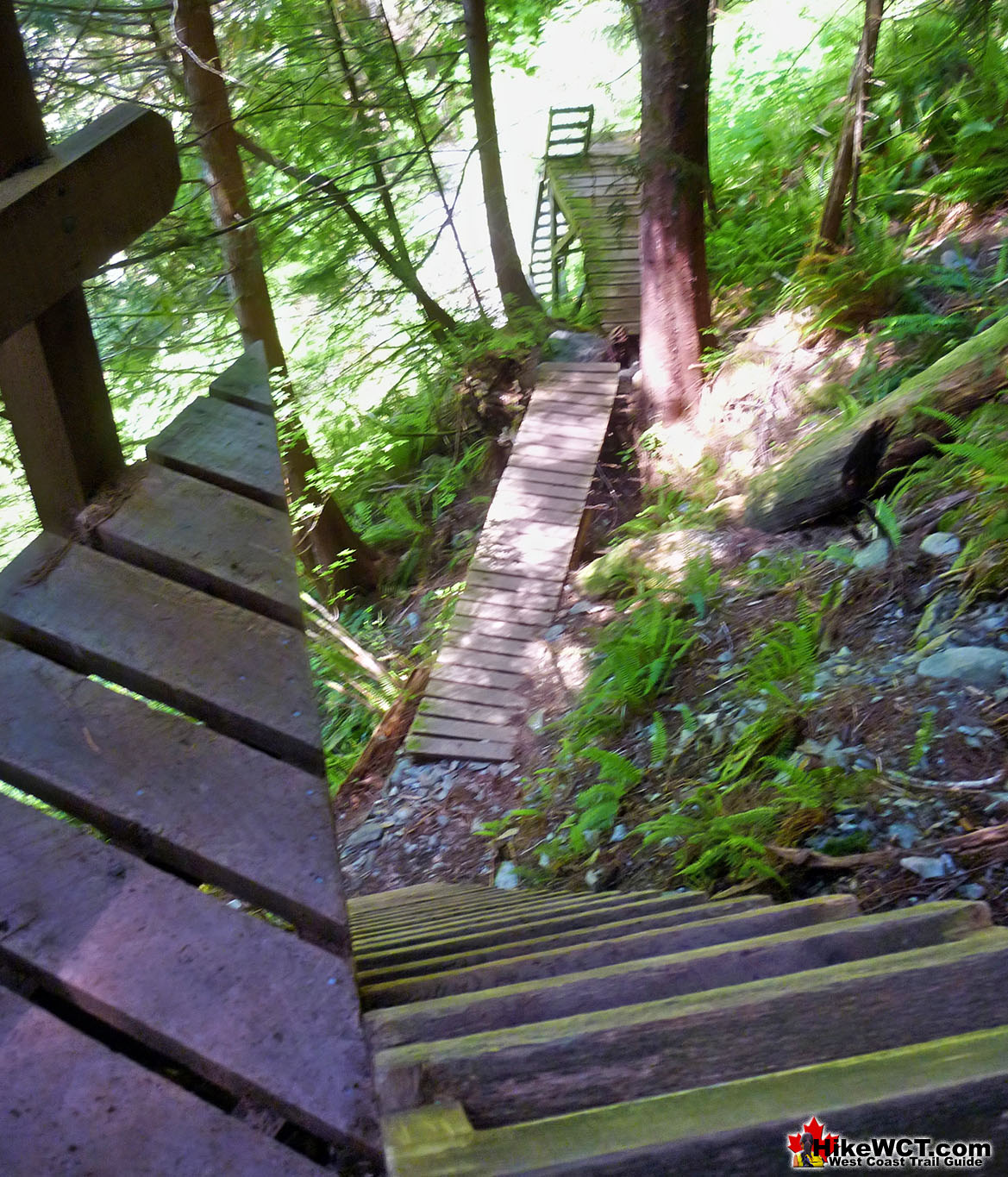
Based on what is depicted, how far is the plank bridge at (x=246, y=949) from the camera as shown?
0.84m

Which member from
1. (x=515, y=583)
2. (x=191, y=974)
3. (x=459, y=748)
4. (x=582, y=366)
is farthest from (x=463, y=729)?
(x=191, y=974)

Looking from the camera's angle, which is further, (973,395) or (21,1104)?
(973,395)

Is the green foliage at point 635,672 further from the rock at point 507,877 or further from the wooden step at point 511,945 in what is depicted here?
the wooden step at point 511,945

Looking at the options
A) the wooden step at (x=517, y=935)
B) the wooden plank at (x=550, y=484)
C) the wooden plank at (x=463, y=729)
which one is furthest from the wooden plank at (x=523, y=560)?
the wooden step at (x=517, y=935)

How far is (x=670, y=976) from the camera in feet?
4.25

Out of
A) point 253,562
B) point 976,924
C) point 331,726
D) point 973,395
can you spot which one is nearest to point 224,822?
point 253,562

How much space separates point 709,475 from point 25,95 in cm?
626

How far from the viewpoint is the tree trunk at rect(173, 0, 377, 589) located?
7375mm

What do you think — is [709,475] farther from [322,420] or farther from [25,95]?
[25,95]

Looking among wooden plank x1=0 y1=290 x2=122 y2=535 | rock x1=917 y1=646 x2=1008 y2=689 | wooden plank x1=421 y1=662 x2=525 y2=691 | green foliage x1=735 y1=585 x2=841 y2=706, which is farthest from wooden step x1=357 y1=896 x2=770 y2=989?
wooden plank x1=421 y1=662 x2=525 y2=691

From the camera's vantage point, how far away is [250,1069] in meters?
1.04

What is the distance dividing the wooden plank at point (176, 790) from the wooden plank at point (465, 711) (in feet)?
17.3

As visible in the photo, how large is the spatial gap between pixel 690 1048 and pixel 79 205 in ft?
5.40

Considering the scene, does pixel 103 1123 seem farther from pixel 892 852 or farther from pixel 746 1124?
pixel 892 852
